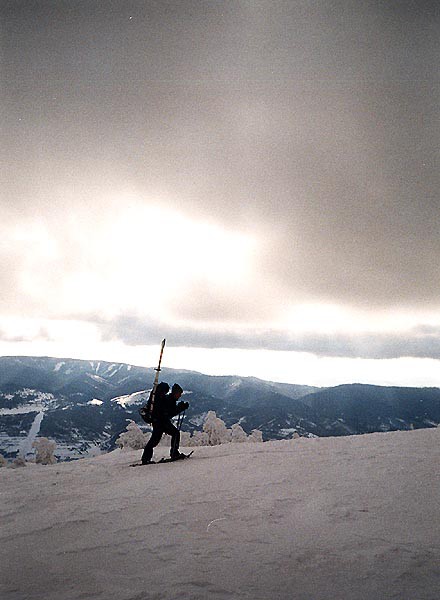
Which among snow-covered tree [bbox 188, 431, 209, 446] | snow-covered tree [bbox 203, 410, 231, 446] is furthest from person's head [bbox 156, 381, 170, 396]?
snow-covered tree [bbox 203, 410, 231, 446]

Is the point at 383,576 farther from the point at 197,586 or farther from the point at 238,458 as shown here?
the point at 238,458

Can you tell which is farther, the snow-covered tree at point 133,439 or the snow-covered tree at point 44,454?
the snow-covered tree at point 44,454

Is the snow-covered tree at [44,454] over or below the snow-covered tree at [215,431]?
below

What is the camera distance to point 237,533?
445cm

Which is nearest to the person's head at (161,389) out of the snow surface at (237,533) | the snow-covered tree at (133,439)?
the snow surface at (237,533)

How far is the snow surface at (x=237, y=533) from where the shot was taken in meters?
3.28

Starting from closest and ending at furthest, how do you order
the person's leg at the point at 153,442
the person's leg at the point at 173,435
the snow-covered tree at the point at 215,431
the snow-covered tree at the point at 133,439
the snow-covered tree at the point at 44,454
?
1. the person's leg at the point at 153,442
2. the person's leg at the point at 173,435
3. the snow-covered tree at the point at 133,439
4. the snow-covered tree at the point at 215,431
5. the snow-covered tree at the point at 44,454

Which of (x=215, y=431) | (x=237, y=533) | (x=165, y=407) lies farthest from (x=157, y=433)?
(x=215, y=431)

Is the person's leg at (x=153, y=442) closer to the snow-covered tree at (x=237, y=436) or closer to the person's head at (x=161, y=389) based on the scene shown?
the person's head at (x=161, y=389)

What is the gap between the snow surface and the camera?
328cm

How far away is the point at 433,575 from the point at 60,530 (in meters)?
4.70

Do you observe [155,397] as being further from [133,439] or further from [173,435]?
[133,439]

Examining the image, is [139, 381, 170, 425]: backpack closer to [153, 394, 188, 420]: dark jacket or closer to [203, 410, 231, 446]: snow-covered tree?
[153, 394, 188, 420]: dark jacket

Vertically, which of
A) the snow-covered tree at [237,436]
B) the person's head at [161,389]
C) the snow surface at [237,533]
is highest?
the person's head at [161,389]
